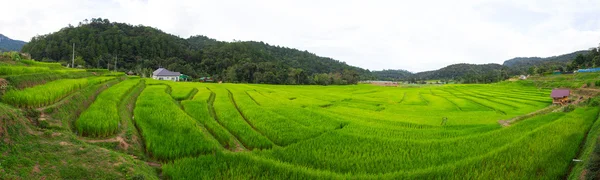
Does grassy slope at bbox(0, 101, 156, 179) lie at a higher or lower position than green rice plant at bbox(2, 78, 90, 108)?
lower

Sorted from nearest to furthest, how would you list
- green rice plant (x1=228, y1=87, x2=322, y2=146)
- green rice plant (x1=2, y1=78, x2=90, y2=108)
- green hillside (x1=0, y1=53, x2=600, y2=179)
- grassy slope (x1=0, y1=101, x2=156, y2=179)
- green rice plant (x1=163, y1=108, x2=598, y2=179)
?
grassy slope (x1=0, y1=101, x2=156, y2=179) → green hillside (x1=0, y1=53, x2=600, y2=179) → green rice plant (x1=163, y1=108, x2=598, y2=179) → green rice plant (x1=2, y1=78, x2=90, y2=108) → green rice plant (x1=228, y1=87, x2=322, y2=146)

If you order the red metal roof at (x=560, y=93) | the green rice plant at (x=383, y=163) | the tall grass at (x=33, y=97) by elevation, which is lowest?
the green rice plant at (x=383, y=163)

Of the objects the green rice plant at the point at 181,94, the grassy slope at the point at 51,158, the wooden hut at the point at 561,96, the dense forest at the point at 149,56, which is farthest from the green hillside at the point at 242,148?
the dense forest at the point at 149,56

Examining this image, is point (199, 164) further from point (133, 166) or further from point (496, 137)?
point (496, 137)

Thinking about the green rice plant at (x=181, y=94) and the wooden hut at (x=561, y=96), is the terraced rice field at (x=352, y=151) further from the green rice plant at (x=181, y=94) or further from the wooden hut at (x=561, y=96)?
the wooden hut at (x=561, y=96)

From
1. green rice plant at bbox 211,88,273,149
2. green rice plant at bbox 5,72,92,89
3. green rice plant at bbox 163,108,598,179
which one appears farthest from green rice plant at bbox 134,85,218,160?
green rice plant at bbox 5,72,92,89

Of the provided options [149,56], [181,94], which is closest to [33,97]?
[181,94]

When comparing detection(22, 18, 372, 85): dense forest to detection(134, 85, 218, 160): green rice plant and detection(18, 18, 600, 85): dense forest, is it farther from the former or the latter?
detection(134, 85, 218, 160): green rice plant

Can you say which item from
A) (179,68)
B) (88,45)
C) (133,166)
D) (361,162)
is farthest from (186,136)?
(88,45)

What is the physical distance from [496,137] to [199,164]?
9809 millimetres

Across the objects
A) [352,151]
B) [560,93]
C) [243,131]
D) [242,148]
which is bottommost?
[242,148]

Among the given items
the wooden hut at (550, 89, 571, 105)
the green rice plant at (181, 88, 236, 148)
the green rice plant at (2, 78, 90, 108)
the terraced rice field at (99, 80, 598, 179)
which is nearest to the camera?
the terraced rice field at (99, 80, 598, 179)

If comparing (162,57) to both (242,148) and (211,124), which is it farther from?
(242,148)

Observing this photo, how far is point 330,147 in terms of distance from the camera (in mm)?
8281
